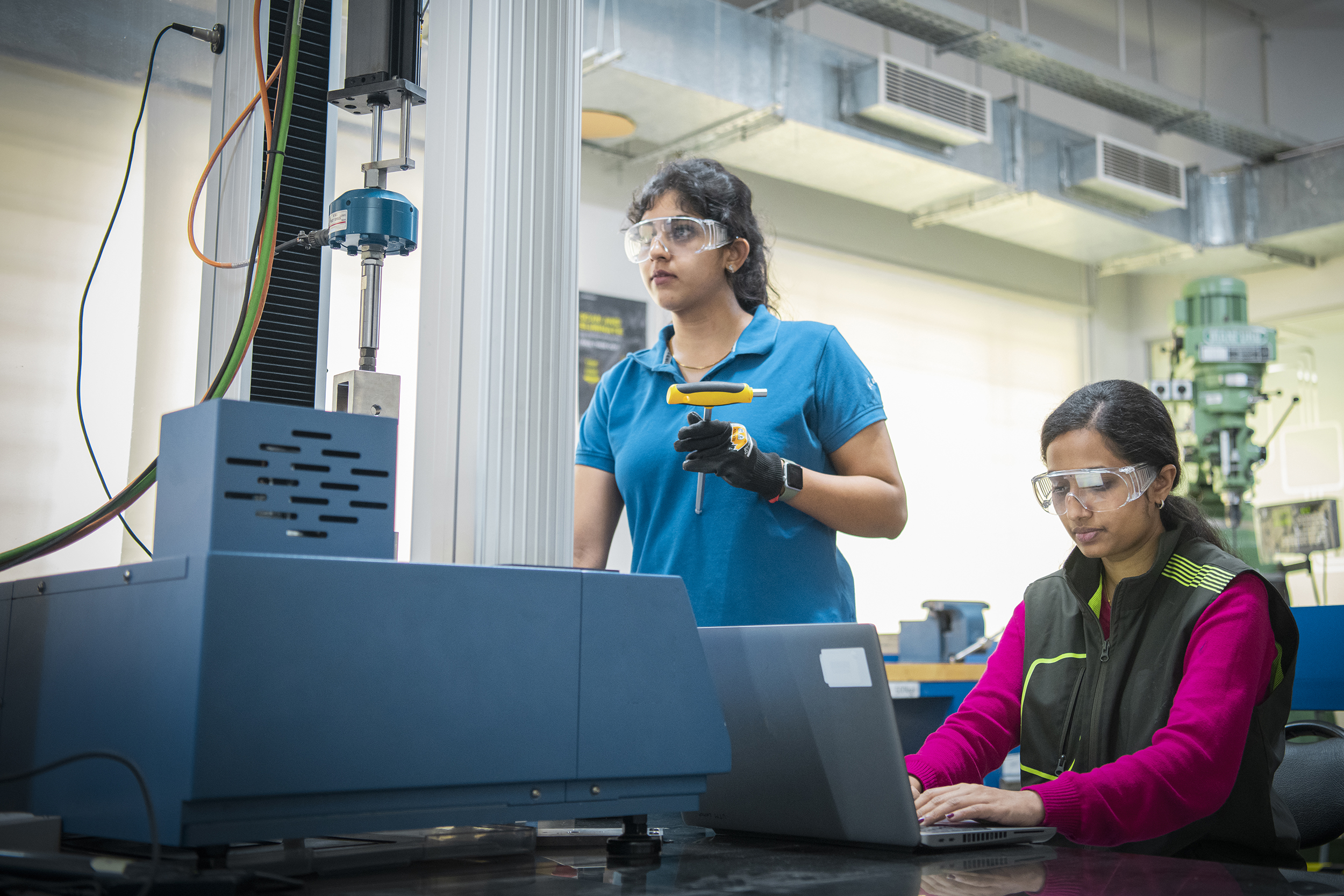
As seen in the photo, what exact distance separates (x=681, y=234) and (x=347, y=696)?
98 cm

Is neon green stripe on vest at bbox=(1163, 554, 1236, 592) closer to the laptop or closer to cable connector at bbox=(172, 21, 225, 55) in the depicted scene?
the laptop

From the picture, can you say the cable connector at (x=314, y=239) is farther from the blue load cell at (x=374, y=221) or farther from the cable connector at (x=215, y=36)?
the cable connector at (x=215, y=36)

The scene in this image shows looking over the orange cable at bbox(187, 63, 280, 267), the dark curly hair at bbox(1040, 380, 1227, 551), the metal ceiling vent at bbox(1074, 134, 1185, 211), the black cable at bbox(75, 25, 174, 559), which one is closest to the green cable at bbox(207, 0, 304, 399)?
the orange cable at bbox(187, 63, 280, 267)

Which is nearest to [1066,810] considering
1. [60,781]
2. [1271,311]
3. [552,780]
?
[552,780]

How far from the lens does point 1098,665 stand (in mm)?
1420

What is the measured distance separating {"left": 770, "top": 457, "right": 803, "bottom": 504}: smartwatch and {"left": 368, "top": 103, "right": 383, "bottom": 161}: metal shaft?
0.59 m

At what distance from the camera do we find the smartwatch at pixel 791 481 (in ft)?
4.63

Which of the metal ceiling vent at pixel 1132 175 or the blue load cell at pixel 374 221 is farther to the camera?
the metal ceiling vent at pixel 1132 175

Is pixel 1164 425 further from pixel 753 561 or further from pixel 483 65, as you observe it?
pixel 483 65

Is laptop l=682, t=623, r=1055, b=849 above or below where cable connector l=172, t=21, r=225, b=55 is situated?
below

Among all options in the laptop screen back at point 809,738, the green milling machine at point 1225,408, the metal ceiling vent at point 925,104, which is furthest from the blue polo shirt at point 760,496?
the green milling machine at point 1225,408

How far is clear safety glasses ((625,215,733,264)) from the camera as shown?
160 cm

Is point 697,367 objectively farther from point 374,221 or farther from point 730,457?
point 374,221

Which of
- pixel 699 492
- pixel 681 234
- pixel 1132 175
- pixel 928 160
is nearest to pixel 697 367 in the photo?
pixel 681 234
